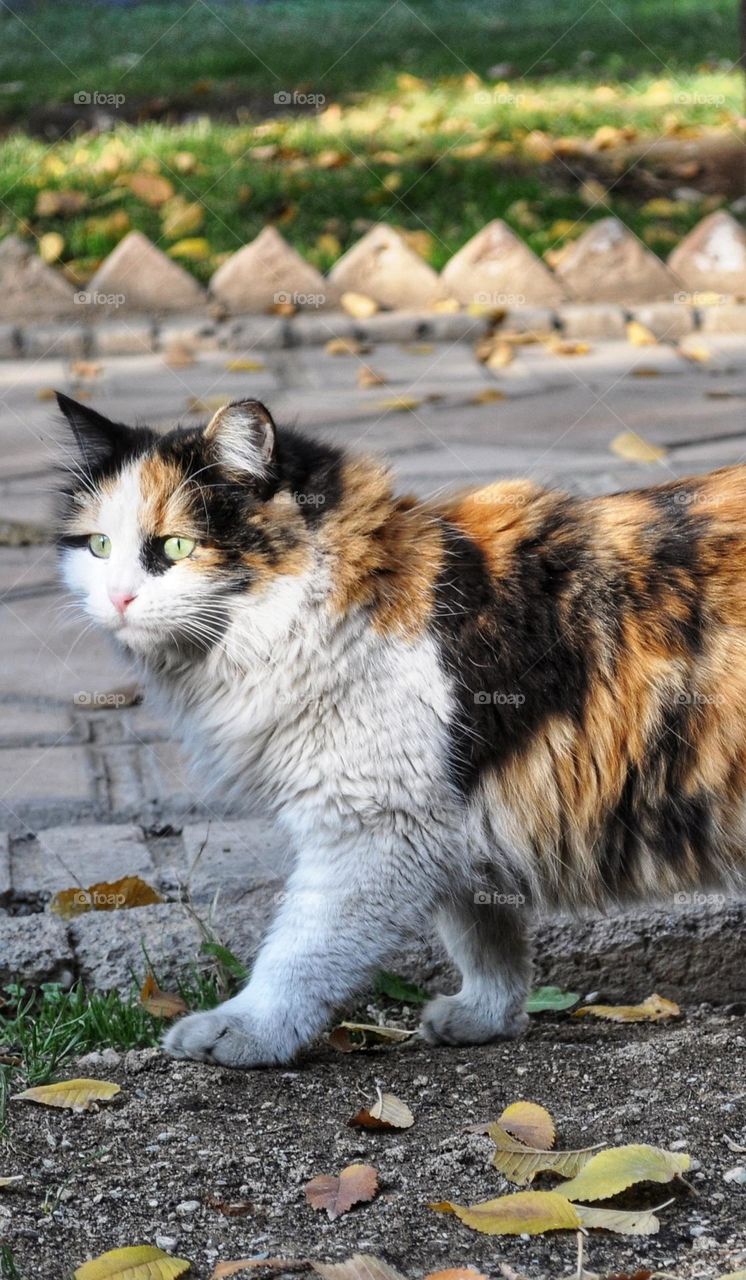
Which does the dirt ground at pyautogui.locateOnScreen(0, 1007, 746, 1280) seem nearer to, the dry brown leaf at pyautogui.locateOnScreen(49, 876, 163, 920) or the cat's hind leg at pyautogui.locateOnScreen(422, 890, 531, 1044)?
the cat's hind leg at pyautogui.locateOnScreen(422, 890, 531, 1044)

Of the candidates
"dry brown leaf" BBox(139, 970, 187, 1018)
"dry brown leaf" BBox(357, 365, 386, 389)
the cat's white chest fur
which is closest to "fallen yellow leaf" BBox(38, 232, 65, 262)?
"dry brown leaf" BBox(357, 365, 386, 389)

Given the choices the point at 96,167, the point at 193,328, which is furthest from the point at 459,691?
the point at 96,167

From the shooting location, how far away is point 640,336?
7223mm

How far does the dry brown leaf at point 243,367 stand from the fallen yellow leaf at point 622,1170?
17.1ft

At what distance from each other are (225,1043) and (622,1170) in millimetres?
760

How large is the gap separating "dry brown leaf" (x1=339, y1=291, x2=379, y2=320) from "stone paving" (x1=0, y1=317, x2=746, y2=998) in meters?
0.22

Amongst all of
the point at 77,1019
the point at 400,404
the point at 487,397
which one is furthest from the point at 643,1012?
the point at 487,397

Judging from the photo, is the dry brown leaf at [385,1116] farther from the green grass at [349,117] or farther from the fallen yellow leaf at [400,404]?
the green grass at [349,117]

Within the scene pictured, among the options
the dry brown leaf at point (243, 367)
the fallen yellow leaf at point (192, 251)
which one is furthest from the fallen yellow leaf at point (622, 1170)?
the fallen yellow leaf at point (192, 251)

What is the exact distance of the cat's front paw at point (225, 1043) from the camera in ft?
8.23

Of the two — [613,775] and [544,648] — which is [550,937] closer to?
[613,775]

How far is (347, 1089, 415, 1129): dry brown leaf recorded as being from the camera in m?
2.32

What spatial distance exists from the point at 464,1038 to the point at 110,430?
52.1 inches

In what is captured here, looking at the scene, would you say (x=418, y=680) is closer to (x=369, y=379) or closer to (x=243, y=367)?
(x=369, y=379)
